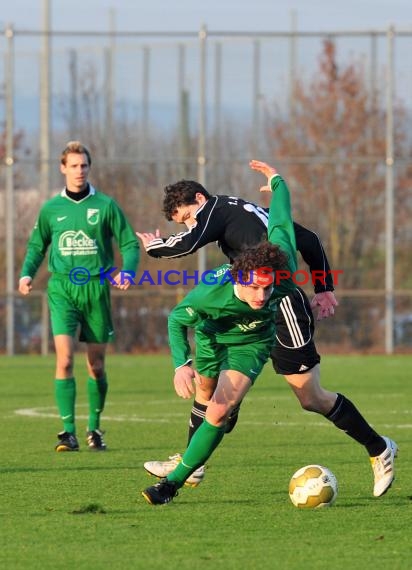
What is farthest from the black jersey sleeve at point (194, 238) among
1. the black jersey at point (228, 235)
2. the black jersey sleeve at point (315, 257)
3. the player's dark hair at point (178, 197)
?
the black jersey sleeve at point (315, 257)

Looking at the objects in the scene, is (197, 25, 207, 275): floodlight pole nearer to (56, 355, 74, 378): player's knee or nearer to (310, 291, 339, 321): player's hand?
(56, 355, 74, 378): player's knee

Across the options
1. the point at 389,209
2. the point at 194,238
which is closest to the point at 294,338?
the point at 194,238

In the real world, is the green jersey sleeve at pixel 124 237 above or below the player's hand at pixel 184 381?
above

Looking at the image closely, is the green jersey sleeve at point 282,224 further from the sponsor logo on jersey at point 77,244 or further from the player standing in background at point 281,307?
the sponsor logo on jersey at point 77,244

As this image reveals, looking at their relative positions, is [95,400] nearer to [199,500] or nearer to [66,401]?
[66,401]

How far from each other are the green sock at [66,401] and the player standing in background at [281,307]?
2254mm

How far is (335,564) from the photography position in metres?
5.77

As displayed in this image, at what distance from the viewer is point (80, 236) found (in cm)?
1113

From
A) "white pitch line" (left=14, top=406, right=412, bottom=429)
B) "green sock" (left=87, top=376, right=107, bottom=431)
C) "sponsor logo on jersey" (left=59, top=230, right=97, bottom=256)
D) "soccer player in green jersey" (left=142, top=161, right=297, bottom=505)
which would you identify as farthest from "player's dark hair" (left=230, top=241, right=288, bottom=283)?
"white pitch line" (left=14, top=406, right=412, bottom=429)

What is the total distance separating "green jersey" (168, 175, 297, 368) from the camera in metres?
7.36

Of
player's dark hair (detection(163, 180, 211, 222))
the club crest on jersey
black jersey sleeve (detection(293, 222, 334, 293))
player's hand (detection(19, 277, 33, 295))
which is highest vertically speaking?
player's dark hair (detection(163, 180, 211, 222))

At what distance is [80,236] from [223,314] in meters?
3.90

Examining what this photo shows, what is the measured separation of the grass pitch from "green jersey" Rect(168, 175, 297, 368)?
2.93 ft

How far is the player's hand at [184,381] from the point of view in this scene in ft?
22.9
